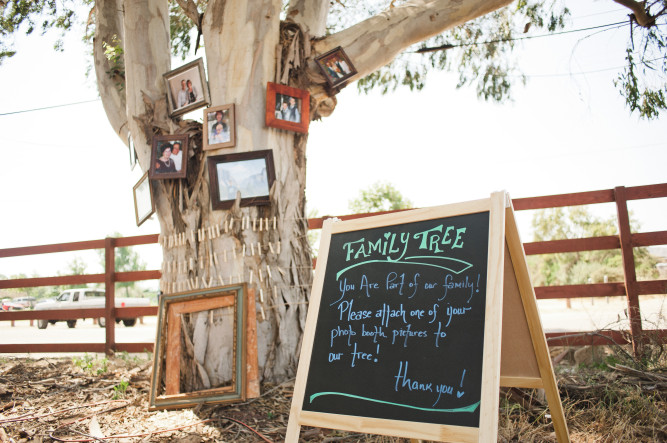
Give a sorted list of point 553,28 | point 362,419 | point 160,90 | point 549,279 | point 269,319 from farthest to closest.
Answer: point 549,279, point 553,28, point 160,90, point 269,319, point 362,419

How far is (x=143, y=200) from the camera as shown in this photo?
4426 millimetres

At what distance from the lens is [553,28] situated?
19.9 ft

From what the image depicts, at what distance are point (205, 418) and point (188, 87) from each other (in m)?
2.64

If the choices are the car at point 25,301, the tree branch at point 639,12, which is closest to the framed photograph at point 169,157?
the tree branch at point 639,12

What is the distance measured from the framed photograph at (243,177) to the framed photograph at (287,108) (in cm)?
29

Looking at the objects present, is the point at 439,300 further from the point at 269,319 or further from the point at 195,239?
the point at 195,239

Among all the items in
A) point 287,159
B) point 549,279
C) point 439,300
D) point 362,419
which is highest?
point 287,159

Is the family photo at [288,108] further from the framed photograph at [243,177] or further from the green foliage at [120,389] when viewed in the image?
the green foliage at [120,389]

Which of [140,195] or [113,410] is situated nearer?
[113,410]

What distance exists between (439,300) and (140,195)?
3.29 metres

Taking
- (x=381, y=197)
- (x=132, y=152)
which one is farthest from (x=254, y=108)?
(x=381, y=197)

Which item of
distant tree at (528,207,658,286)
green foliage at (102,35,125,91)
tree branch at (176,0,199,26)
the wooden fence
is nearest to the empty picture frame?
the wooden fence

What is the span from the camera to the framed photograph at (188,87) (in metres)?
4.13

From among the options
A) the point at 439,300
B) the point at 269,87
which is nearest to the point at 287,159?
the point at 269,87
